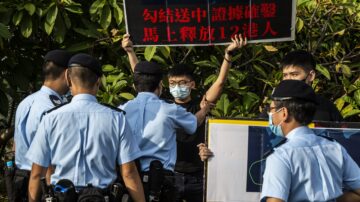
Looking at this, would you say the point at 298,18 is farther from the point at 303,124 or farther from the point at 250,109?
the point at 303,124

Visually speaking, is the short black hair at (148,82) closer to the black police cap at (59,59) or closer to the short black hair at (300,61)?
the black police cap at (59,59)

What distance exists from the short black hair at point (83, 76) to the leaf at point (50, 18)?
6.99ft

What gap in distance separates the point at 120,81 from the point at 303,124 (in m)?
3.00

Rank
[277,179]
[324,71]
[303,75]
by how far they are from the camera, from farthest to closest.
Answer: [324,71]
[303,75]
[277,179]

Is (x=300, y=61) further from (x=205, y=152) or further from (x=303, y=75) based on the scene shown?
(x=205, y=152)

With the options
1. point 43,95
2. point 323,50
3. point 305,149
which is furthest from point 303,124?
point 323,50

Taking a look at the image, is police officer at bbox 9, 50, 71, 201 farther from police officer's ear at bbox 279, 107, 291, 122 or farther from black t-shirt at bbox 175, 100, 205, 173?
police officer's ear at bbox 279, 107, 291, 122

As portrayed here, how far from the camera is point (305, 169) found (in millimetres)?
3145

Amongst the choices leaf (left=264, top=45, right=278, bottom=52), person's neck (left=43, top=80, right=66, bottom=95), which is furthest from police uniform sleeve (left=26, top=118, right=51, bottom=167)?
leaf (left=264, top=45, right=278, bottom=52)

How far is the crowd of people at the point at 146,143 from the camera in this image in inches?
126

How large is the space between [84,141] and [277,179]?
122 cm

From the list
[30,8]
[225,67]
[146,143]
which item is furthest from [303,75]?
[30,8]

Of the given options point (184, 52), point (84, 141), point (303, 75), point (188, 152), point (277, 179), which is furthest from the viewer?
point (184, 52)

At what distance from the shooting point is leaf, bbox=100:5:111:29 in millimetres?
6074
